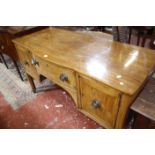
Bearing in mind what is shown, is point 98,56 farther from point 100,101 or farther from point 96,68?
point 100,101

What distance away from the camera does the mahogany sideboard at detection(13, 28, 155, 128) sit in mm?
833

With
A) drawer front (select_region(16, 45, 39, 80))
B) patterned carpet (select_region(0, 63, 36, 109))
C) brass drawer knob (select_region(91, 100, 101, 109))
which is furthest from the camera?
patterned carpet (select_region(0, 63, 36, 109))

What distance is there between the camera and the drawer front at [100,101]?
872mm

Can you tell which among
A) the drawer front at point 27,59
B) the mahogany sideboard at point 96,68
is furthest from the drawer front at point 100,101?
the drawer front at point 27,59

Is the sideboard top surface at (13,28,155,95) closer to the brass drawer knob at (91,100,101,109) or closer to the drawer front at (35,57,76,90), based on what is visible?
the drawer front at (35,57,76,90)

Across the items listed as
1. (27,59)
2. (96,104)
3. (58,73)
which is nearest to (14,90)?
(27,59)

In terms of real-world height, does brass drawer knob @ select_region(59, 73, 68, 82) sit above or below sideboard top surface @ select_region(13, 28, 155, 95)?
below

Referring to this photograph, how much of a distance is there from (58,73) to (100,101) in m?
0.38

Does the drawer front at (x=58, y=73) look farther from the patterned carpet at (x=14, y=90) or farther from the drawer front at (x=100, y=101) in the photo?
the patterned carpet at (x=14, y=90)

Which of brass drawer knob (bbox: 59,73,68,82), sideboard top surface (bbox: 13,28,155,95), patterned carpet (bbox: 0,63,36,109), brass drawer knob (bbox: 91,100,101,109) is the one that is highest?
sideboard top surface (bbox: 13,28,155,95)

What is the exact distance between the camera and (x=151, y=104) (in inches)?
35.9

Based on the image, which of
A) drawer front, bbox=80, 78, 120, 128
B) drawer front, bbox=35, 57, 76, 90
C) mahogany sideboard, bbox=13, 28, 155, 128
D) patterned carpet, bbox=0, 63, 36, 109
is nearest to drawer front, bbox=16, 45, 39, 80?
mahogany sideboard, bbox=13, 28, 155, 128
